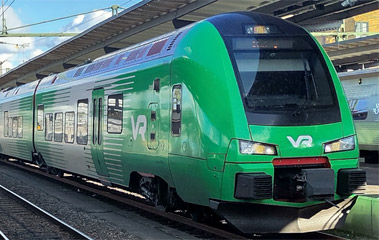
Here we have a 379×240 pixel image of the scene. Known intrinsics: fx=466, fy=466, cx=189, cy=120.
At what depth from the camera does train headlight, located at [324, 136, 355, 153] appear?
6262mm

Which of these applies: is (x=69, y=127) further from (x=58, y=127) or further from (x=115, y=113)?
(x=115, y=113)

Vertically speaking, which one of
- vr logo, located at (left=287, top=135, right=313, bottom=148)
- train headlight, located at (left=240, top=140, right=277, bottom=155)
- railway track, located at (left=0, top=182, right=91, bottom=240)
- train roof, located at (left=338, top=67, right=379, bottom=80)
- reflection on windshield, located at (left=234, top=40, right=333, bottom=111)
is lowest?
railway track, located at (left=0, top=182, right=91, bottom=240)

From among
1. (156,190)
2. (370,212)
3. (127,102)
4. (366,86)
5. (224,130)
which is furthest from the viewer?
(366,86)

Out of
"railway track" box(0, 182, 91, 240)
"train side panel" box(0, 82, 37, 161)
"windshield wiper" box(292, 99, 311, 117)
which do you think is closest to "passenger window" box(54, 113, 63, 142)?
"railway track" box(0, 182, 91, 240)

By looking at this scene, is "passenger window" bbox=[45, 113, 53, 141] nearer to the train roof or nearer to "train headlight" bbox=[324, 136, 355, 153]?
"train headlight" bbox=[324, 136, 355, 153]

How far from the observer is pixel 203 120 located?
251 inches

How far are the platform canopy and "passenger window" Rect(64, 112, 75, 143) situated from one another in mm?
6788

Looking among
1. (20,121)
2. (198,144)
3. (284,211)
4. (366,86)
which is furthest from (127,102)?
(366,86)

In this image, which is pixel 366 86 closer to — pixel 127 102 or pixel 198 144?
pixel 127 102

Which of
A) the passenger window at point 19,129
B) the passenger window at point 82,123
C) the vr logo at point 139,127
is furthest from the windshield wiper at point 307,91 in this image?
the passenger window at point 19,129

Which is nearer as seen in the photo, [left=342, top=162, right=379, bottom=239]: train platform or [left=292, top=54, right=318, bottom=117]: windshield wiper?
[left=292, top=54, right=318, bottom=117]: windshield wiper

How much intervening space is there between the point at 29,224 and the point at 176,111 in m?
3.88

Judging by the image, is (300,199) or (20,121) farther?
(20,121)

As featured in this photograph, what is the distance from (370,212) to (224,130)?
110 inches
